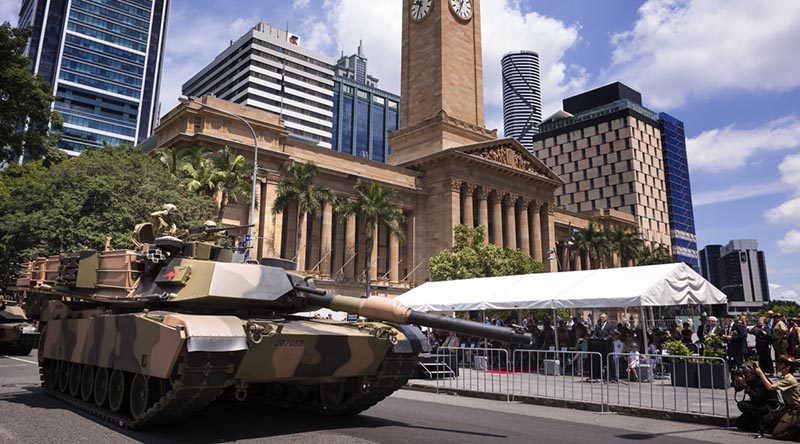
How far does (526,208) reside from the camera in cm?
5194

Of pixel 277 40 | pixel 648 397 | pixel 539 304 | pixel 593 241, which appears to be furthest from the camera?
pixel 277 40

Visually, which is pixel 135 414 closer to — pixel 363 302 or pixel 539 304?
pixel 363 302

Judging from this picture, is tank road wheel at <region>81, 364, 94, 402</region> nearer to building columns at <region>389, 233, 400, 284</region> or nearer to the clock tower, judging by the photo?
building columns at <region>389, 233, 400, 284</region>

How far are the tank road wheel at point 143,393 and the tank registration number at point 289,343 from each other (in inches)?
66.4

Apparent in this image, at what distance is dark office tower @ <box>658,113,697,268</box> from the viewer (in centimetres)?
10950

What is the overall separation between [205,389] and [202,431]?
3.86 feet

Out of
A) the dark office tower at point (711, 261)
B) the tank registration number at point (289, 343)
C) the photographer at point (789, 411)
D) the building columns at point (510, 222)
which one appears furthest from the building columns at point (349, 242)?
the dark office tower at point (711, 261)

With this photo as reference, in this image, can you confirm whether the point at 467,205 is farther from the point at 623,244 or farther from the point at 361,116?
the point at 361,116

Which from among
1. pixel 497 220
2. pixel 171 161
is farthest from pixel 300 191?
pixel 497 220

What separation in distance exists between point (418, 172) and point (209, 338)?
41.6 meters

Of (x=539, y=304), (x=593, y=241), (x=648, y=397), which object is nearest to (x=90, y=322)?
(x=648, y=397)

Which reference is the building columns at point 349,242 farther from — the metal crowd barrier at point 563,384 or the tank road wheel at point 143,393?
the tank road wheel at point 143,393

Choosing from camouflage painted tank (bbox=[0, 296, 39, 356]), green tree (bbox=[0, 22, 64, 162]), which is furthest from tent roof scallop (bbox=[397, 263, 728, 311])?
green tree (bbox=[0, 22, 64, 162])

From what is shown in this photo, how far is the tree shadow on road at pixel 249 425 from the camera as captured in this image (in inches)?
283
